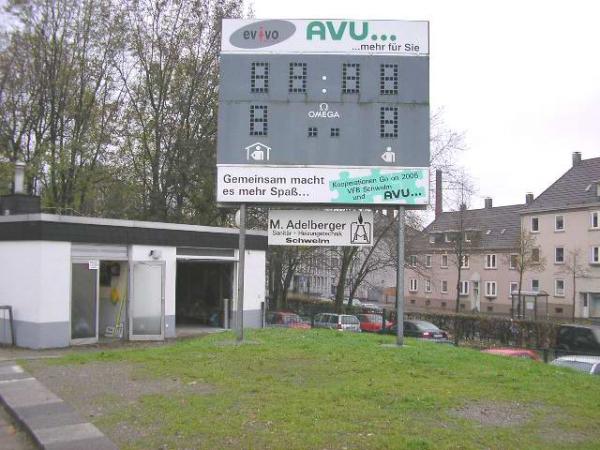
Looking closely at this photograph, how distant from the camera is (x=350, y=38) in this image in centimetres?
1473

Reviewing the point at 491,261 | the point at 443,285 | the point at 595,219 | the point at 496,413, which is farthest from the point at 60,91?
the point at 443,285

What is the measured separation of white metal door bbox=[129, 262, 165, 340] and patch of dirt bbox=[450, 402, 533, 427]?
1404 centimetres

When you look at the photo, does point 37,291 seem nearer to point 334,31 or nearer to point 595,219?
point 334,31

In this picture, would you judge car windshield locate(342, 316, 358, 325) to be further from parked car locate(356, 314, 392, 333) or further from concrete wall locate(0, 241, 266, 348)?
concrete wall locate(0, 241, 266, 348)

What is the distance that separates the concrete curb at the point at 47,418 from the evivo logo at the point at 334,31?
9.15 metres

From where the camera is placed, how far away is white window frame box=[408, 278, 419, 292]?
242 ft

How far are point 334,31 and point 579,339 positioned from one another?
52.8ft

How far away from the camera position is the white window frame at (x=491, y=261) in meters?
62.7

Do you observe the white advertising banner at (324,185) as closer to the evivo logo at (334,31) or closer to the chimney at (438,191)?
the evivo logo at (334,31)

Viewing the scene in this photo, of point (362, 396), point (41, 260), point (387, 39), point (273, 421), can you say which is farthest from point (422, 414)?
point (41, 260)

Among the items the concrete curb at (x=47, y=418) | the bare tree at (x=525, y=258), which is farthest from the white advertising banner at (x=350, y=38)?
the bare tree at (x=525, y=258)

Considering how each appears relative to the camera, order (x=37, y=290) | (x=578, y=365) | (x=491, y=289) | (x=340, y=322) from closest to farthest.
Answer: (x=578, y=365) → (x=37, y=290) → (x=340, y=322) → (x=491, y=289)

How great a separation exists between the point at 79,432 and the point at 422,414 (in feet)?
12.6

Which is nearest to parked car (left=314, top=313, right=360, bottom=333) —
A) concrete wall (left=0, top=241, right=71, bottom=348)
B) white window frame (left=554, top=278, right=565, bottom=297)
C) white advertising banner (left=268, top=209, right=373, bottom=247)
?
concrete wall (left=0, top=241, right=71, bottom=348)
